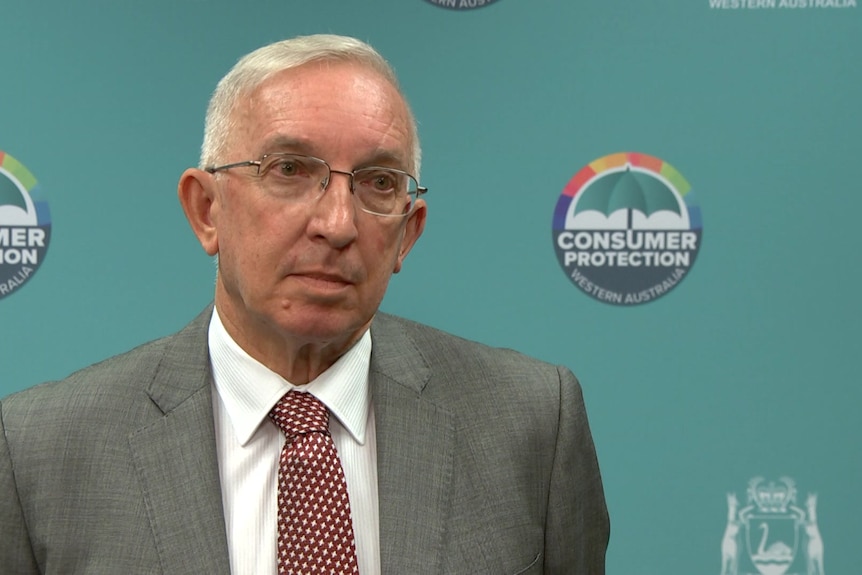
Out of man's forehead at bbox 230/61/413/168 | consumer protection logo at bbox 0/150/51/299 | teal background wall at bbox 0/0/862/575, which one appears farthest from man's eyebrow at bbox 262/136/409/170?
consumer protection logo at bbox 0/150/51/299

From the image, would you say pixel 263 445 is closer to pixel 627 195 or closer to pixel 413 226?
pixel 413 226

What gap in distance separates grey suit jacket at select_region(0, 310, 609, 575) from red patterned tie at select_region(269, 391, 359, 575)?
0.06 meters

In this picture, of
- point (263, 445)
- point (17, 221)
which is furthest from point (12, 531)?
point (17, 221)

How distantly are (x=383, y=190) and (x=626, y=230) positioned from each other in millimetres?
1081

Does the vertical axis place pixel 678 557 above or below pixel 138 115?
below

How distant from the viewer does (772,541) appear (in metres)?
2.48

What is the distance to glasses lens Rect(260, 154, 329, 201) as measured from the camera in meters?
1.46

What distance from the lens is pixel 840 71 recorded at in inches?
97.1

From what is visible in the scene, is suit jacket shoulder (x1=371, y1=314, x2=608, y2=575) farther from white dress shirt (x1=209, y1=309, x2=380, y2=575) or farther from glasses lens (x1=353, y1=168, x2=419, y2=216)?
glasses lens (x1=353, y1=168, x2=419, y2=216)

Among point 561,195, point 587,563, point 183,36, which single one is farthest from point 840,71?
point 183,36

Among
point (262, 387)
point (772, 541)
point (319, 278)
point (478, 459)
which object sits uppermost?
point (319, 278)

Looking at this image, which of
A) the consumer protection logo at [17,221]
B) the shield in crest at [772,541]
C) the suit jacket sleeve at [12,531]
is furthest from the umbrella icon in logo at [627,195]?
the suit jacket sleeve at [12,531]

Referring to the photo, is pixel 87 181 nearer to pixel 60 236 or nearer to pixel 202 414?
pixel 60 236

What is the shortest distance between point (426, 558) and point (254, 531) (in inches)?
9.7
